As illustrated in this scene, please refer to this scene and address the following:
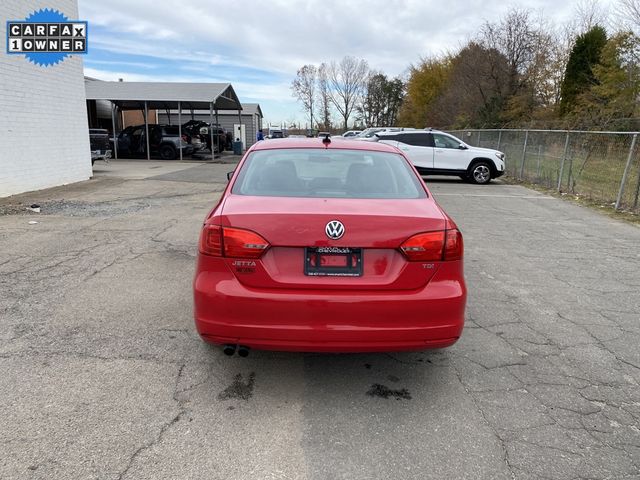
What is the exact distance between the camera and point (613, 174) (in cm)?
1159

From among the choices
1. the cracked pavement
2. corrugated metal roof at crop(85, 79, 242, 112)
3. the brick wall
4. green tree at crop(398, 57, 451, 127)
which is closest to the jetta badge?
the cracked pavement

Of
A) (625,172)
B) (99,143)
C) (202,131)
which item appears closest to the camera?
(625,172)

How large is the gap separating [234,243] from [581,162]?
508 inches

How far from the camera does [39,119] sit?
12.6m

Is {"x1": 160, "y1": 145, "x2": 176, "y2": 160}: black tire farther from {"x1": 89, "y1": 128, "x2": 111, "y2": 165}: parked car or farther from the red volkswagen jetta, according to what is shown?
the red volkswagen jetta

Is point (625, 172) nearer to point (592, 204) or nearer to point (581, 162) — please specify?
point (592, 204)

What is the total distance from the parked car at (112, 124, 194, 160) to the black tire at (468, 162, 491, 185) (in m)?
15.3

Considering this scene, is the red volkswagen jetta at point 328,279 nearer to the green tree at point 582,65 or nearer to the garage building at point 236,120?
the green tree at point 582,65

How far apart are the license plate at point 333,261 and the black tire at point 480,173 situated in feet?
48.8

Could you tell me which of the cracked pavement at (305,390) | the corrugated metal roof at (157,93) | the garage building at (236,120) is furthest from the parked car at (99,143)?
the garage building at (236,120)

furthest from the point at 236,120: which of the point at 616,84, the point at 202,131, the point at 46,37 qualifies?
the point at 46,37

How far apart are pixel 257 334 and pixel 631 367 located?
9.10 ft

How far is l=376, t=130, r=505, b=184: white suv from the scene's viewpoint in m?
16.7

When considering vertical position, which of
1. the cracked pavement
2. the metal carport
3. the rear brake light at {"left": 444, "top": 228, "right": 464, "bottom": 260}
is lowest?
the cracked pavement
